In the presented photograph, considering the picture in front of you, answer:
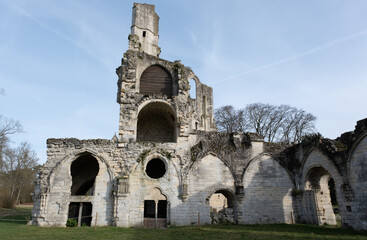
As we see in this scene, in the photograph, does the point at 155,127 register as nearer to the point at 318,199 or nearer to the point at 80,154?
the point at 80,154

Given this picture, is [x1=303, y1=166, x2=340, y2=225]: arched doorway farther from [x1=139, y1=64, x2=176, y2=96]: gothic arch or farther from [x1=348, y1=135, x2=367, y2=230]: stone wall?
[x1=139, y1=64, x2=176, y2=96]: gothic arch

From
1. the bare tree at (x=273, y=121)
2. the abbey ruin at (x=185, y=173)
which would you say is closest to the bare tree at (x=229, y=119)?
the bare tree at (x=273, y=121)

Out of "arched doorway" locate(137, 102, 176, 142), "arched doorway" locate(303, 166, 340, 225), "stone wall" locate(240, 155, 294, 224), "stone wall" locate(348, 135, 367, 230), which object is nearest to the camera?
"stone wall" locate(348, 135, 367, 230)

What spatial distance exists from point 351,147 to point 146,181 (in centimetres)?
961

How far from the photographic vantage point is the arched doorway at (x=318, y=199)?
12.4 meters

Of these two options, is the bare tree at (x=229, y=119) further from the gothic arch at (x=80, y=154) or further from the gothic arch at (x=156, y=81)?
the gothic arch at (x=80, y=154)

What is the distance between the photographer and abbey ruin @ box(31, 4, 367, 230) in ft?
38.3

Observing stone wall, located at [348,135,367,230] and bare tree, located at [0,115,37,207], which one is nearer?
stone wall, located at [348,135,367,230]

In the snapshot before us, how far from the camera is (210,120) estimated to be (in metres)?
27.8

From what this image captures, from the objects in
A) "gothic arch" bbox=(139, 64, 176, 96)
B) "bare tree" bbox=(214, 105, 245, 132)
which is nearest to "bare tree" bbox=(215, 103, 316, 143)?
"bare tree" bbox=(214, 105, 245, 132)

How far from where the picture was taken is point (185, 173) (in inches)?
508

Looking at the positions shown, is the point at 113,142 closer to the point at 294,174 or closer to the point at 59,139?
the point at 59,139

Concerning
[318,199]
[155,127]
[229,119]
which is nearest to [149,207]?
[155,127]

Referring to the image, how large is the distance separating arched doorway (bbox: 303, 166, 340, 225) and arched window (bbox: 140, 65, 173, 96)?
373 inches
